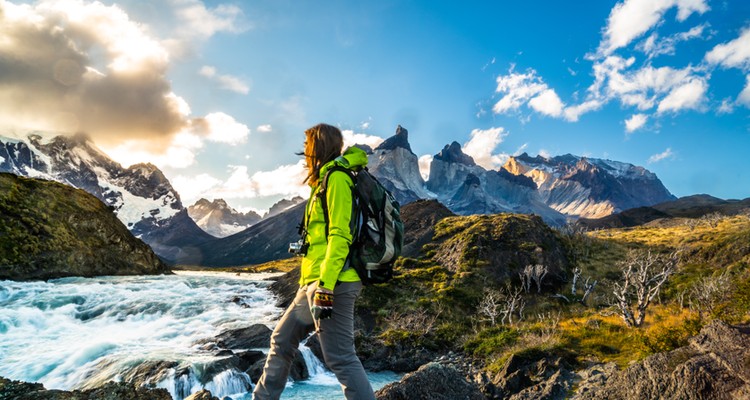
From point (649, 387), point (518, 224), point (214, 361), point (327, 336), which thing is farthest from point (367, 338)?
point (518, 224)

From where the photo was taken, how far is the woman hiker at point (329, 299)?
12.1 ft

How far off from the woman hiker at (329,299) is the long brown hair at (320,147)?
0.18m

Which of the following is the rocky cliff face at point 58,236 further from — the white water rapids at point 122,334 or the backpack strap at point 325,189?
the backpack strap at point 325,189

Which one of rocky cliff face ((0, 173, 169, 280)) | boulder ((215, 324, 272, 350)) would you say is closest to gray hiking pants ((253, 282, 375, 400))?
boulder ((215, 324, 272, 350))

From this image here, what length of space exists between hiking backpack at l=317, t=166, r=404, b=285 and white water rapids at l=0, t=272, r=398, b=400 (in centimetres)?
1254

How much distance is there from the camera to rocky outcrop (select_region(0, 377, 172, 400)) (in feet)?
17.4

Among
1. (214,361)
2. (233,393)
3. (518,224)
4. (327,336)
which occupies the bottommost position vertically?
(233,393)

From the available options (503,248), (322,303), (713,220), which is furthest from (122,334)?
(713,220)

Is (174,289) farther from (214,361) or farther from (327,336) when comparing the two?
(327,336)

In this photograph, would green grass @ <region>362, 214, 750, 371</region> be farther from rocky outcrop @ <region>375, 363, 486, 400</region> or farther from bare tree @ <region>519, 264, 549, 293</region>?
rocky outcrop @ <region>375, 363, 486, 400</region>

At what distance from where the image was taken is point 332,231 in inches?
149

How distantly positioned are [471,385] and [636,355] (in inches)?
325

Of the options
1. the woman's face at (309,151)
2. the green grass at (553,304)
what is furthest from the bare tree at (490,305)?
the woman's face at (309,151)

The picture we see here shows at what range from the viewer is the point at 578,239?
182 ft
